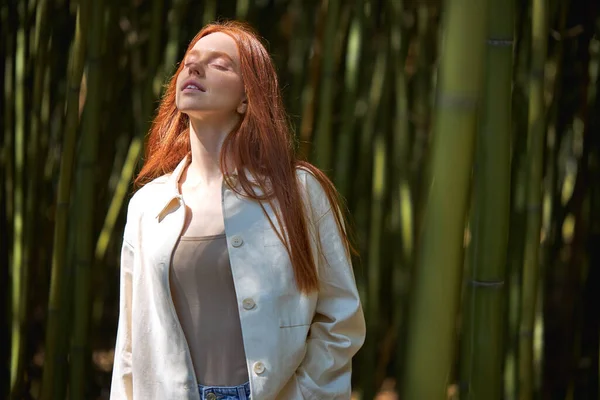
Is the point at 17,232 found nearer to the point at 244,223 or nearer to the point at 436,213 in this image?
the point at 244,223

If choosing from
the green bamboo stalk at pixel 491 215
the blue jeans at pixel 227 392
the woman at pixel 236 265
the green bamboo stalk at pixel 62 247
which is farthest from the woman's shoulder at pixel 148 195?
the green bamboo stalk at pixel 62 247

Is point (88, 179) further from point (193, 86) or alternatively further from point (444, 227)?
point (444, 227)

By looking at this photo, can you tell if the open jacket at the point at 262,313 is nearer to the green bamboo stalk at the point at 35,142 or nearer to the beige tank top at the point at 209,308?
the beige tank top at the point at 209,308

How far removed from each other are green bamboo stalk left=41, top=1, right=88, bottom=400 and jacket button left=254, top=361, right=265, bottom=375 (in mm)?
765

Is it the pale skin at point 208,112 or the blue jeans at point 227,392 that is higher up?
the pale skin at point 208,112

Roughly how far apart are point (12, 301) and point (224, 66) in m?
1.07

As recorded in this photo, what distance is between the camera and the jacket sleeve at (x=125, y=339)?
3.42 ft

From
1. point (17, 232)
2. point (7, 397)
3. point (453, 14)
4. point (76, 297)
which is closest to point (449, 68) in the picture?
point (453, 14)

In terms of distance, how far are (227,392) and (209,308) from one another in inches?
3.8

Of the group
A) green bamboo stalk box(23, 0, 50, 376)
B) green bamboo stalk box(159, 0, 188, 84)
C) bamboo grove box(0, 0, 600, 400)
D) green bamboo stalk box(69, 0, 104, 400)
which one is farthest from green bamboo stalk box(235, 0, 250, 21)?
green bamboo stalk box(23, 0, 50, 376)

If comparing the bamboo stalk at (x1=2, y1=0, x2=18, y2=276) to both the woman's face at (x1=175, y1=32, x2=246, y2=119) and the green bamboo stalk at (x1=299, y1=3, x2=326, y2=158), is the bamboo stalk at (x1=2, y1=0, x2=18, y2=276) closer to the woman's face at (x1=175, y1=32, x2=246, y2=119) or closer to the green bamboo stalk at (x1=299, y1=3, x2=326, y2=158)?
the green bamboo stalk at (x1=299, y1=3, x2=326, y2=158)

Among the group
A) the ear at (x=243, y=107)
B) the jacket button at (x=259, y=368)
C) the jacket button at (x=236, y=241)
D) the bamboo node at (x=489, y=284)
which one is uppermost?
the ear at (x=243, y=107)

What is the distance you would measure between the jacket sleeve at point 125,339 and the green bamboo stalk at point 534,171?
2.27 feet

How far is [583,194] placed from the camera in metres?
1.78
